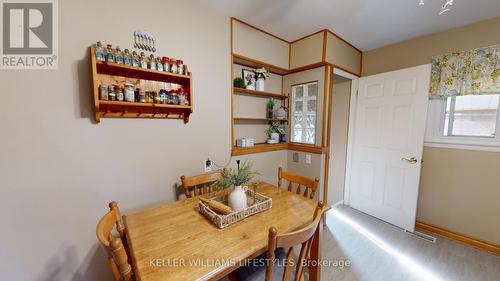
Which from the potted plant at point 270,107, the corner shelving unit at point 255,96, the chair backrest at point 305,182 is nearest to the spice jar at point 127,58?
the corner shelving unit at point 255,96

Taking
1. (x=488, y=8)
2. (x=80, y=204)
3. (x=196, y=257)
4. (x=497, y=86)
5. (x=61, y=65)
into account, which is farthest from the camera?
(x=497, y=86)

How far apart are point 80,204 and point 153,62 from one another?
1.14 m

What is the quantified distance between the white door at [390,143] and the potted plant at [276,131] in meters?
1.09

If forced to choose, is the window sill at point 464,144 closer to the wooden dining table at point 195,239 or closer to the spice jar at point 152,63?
the wooden dining table at point 195,239

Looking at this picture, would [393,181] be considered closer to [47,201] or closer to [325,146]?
[325,146]

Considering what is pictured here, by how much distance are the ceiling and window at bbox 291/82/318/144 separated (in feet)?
2.19

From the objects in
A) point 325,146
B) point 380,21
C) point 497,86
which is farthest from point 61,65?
point 497,86

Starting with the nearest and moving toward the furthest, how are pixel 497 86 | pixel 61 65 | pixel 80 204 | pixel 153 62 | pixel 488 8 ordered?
1. pixel 61 65
2. pixel 80 204
3. pixel 153 62
4. pixel 488 8
5. pixel 497 86

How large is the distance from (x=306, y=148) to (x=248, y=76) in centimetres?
118

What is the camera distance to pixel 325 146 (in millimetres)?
2330

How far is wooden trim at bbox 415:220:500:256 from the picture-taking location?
191 centimetres

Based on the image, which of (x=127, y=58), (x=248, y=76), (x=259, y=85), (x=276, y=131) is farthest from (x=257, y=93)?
(x=127, y=58)

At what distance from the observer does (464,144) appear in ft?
6.72

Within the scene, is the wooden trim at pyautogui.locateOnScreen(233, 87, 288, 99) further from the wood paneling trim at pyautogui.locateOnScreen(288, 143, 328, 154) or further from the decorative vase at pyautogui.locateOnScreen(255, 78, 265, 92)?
the wood paneling trim at pyautogui.locateOnScreen(288, 143, 328, 154)
